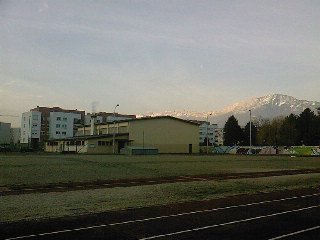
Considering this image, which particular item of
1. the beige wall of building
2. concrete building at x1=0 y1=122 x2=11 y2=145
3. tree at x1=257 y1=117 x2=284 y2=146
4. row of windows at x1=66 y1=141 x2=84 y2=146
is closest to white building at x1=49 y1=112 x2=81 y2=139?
concrete building at x1=0 y1=122 x2=11 y2=145

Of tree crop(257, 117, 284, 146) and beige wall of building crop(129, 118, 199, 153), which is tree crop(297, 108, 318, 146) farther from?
beige wall of building crop(129, 118, 199, 153)

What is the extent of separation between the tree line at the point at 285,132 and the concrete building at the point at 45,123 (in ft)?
187

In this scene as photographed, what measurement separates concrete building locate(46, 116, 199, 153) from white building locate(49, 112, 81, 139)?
4354 centimetres

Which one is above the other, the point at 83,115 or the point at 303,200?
the point at 83,115

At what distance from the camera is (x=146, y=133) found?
83750mm

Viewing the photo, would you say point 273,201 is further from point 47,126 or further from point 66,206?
point 47,126

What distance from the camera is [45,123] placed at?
139875 millimetres

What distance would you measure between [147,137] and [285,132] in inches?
1959

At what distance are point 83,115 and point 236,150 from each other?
7439 cm

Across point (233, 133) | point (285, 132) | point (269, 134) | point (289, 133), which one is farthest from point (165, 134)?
point (269, 134)

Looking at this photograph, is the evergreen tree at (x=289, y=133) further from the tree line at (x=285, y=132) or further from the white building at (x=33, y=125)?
the white building at (x=33, y=125)

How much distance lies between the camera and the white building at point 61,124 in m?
135

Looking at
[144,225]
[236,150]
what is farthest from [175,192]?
[236,150]

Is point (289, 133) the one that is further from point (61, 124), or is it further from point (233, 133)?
point (61, 124)
